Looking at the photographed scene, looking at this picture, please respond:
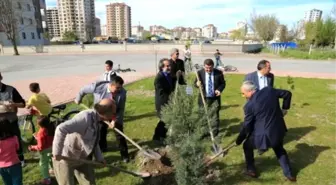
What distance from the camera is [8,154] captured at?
3543 millimetres

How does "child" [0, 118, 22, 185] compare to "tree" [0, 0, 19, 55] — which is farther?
"tree" [0, 0, 19, 55]

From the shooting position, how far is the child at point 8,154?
3.49m

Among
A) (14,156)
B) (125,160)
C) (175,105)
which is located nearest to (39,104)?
(14,156)

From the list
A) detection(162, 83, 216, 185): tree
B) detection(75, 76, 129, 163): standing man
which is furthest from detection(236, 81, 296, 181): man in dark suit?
detection(75, 76, 129, 163): standing man

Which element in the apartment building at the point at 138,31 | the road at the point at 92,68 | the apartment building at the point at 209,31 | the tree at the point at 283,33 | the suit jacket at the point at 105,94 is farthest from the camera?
the apartment building at the point at 209,31

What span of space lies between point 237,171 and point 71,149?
2985 millimetres

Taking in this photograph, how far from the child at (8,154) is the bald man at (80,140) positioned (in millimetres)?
860

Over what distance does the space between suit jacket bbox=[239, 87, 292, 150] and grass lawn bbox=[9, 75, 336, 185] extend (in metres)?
0.83

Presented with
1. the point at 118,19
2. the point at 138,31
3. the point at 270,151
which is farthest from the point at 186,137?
the point at 118,19

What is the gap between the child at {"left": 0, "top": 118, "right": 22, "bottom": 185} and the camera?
3.49 m

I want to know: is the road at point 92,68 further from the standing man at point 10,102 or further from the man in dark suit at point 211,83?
the man in dark suit at point 211,83

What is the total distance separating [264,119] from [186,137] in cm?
125

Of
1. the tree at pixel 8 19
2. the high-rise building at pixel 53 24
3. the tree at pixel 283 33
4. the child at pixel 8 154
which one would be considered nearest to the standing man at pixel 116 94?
the child at pixel 8 154

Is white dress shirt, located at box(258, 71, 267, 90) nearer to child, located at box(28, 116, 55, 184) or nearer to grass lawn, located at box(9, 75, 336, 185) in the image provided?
grass lawn, located at box(9, 75, 336, 185)
